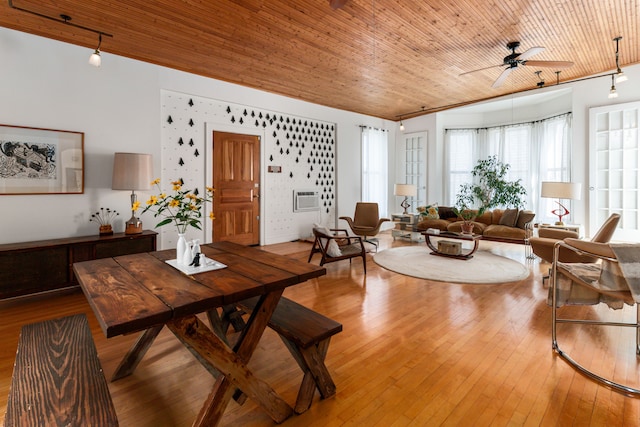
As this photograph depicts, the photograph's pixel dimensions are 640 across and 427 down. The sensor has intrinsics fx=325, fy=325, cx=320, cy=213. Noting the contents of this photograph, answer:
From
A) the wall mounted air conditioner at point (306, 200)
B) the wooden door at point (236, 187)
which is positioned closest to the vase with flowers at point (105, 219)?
the wooden door at point (236, 187)

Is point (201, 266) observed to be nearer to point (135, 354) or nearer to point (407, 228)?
point (135, 354)

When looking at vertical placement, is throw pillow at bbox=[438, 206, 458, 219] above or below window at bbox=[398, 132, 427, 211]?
below

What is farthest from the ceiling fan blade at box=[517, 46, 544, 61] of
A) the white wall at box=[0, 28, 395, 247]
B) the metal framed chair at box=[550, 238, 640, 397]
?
the white wall at box=[0, 28, 395, 247]

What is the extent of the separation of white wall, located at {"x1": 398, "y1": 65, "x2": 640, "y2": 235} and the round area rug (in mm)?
2365

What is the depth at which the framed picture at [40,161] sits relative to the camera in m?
3.71

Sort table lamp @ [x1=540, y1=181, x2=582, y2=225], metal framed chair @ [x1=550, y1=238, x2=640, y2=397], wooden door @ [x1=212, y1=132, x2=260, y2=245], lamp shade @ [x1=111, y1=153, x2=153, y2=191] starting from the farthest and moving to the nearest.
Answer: wooden door @ [x1=212, y1=132, x2=260, y2=245] → table lamp @ [x1=540, y1=181, x2=582, y2=225] → lamp shade @ [x1=111, y1=153, x2=153, y2=191] → metal framed chair @ [x1=550, y1=238, x2=640, y2=397]

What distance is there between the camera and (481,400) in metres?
1.87

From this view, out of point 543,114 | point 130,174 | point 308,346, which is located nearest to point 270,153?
point 130,174

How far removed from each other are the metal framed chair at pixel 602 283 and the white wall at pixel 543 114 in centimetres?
439

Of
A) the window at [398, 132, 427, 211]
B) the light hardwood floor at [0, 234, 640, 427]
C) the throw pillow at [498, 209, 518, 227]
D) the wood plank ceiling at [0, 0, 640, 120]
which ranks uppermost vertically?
the wood plank ceiling at [0, 0, 640, 120]

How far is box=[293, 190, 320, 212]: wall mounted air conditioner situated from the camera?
22.6 feet

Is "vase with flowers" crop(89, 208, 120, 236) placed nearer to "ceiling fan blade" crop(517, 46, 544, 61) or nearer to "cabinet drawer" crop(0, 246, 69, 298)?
"cabinet drawer" crop(0, 246, 69, 298)

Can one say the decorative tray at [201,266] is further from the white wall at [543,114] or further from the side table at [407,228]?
the white wall at [543,114]

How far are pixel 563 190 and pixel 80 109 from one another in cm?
700
